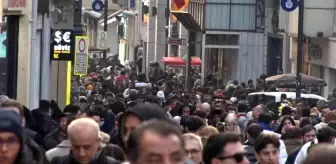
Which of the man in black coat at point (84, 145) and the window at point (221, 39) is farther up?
the window at point (221, 39)

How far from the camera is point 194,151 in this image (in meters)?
10.7

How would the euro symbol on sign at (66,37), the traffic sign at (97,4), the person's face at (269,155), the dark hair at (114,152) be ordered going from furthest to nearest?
the traffic sign at (97,4)
the euro symbol on sign at (66,37)
the person's face at (269,155)
the dark hair at (114,152)

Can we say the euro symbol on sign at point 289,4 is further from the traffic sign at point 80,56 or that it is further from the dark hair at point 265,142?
the dark hair at point 265,142

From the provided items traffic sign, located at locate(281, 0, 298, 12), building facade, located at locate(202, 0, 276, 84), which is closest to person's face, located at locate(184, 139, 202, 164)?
traffic sign, located at locate(281, 0, 298, 12)

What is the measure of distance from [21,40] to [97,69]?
40.5 m

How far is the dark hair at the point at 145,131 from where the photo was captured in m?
5.57

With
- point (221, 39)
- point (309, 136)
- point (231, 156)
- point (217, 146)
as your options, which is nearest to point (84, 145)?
point (217, 146)

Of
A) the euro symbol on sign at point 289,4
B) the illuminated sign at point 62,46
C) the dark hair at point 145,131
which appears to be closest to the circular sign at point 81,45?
the illuminated sign at point 62,46

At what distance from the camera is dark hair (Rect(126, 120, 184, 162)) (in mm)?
5566

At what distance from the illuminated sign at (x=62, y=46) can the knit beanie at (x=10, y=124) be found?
2405 cm

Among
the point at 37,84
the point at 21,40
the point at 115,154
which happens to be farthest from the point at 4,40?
the point at 115,154

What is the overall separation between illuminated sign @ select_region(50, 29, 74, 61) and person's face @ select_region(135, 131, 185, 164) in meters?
26.2

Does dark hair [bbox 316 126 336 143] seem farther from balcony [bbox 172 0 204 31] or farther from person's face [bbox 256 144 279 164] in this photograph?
balcony [bbox 172 0 204 31]

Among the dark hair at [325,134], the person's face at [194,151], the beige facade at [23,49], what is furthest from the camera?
the beige facade at [23,49]
